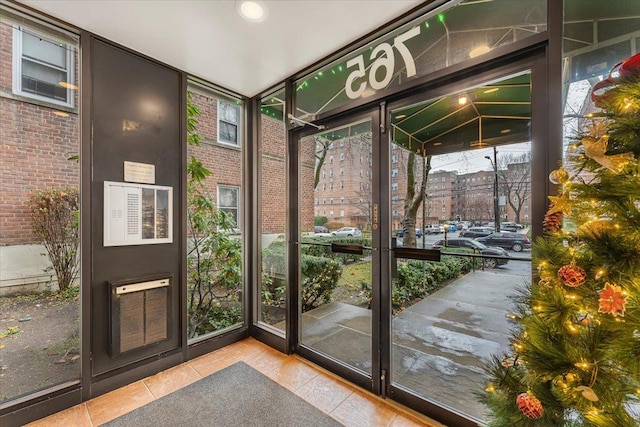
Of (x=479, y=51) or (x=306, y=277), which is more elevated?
(x=479, y=51)

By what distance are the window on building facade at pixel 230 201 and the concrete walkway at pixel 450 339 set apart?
5.45 ft

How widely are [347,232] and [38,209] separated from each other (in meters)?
2.38

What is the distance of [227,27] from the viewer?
6.48ft

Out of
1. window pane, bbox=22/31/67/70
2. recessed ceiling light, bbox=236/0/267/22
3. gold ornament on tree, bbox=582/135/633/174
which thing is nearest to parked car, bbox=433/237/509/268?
gold ornament on tree, bbox=582/135/633/174

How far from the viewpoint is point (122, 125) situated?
2213 mm

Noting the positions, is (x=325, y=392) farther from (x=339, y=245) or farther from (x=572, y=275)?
(x=572, y=275)

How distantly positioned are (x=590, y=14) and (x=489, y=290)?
1.60 metres

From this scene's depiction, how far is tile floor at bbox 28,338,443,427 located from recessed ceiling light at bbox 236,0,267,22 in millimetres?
2802

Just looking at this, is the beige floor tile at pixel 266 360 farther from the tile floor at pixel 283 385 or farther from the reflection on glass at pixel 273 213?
the reflection on glass at pixel 273 213

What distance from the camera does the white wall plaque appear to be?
2.22 m

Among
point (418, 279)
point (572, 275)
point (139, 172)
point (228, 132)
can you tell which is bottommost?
point (418, 279)

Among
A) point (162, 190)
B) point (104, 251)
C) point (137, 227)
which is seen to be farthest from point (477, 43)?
point (104, 251)


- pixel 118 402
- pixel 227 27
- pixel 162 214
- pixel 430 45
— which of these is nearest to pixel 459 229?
pixel 430 45

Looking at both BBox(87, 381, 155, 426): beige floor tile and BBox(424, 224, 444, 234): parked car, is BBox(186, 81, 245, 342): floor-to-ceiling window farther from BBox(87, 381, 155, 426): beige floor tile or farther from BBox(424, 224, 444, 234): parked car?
BBox(424, 224, 444, 234): parked car
